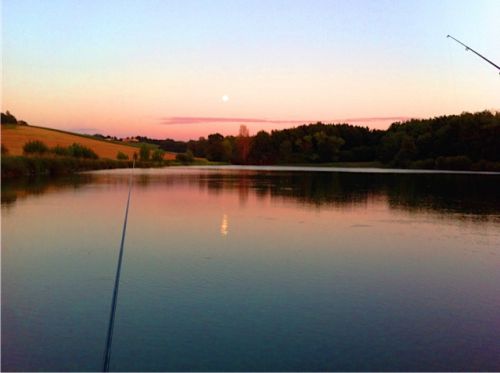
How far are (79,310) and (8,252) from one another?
4160mm

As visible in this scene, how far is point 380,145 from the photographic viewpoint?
114688mm

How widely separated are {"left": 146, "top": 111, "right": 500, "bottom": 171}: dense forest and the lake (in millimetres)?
72356

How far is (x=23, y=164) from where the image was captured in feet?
113

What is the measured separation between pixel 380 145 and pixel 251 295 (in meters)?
112

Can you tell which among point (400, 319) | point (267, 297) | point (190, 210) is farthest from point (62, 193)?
point (400, 319)

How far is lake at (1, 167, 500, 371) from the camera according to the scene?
5023 millimetres

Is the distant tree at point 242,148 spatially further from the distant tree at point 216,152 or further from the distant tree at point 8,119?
the distant tree at point 8,119

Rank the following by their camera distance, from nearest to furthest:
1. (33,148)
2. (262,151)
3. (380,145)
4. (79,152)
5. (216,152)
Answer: (33,148), (79,152), (380,145), (262,151), (216,152)

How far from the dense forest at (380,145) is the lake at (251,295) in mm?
72356

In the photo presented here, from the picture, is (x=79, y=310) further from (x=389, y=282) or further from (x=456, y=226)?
(x=456, y=226)

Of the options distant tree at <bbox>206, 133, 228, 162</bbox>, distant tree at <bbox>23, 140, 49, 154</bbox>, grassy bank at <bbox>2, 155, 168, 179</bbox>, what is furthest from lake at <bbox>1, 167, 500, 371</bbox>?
distant tree at <bbox>206, 133, 228, 162</bbox>

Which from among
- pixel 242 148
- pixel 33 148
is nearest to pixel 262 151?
pixel 242 148

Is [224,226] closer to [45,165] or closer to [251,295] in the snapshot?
[251,295]

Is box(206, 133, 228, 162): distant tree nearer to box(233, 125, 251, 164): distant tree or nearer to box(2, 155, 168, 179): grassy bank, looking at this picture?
box(233, 125, 251, 164): distant tree
